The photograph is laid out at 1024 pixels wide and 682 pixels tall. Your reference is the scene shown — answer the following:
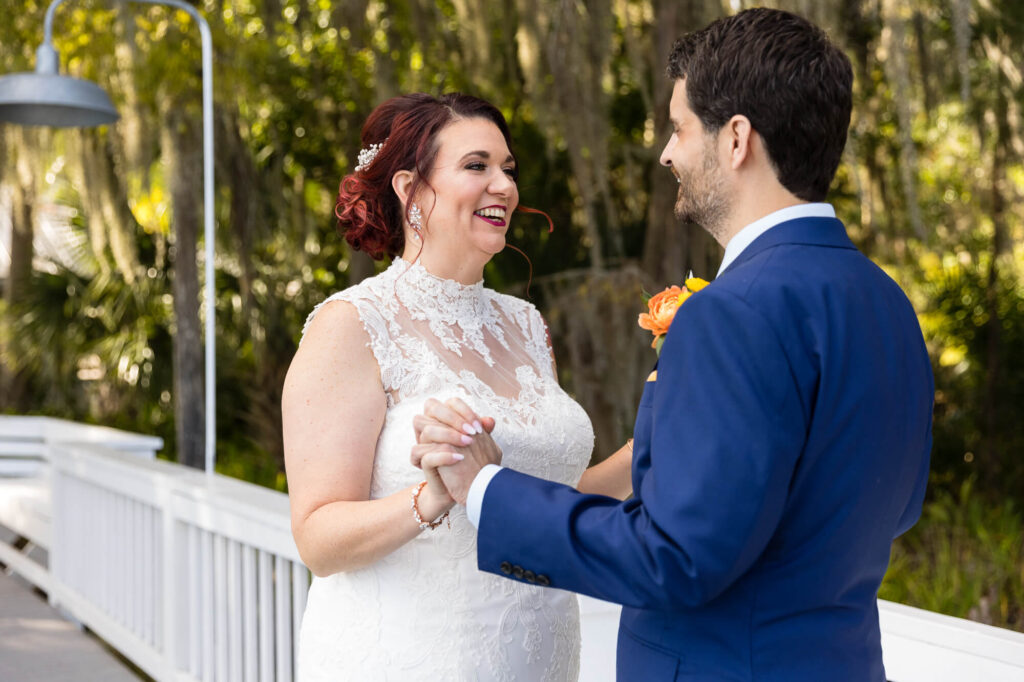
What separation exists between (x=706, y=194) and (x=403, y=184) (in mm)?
938

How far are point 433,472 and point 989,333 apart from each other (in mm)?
6074

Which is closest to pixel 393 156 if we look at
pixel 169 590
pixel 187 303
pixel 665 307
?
pixel 665 307

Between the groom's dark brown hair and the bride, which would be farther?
the bride

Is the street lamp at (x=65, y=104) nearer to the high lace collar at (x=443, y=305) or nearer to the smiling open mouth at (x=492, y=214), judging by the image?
the high lace collar at (x=443, y=305)

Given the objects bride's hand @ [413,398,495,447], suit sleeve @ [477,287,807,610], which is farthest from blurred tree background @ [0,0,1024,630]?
suit sleeve @ [477,287,807,610]

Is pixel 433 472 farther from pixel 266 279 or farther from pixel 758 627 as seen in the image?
pixel 266 279

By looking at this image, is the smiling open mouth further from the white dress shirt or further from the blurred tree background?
the blurred tree background

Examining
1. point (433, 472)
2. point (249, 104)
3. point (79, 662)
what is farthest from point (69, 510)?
point (433, 472)

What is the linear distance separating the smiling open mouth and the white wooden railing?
904 mm

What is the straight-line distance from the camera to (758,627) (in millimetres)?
1141

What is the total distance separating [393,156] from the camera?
2.04 metres

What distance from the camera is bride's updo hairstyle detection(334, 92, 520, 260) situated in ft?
6.59

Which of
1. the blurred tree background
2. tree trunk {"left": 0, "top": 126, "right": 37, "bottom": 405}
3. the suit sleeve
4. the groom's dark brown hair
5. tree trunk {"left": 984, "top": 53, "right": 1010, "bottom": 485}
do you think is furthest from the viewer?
tree trunk {"left": 0, "top": 126, "right": 37, "bottom": 405}

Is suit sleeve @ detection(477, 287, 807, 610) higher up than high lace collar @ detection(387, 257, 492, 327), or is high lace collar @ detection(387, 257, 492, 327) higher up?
high lace collar @ detection(387, 257, 492, 327)
